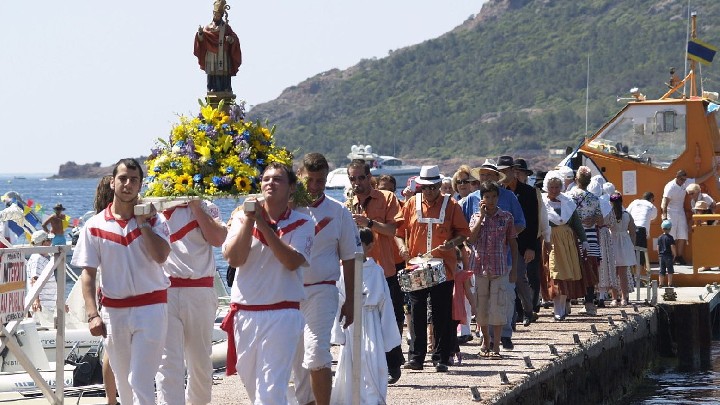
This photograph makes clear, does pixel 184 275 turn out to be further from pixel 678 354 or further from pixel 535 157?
pixel 535 157

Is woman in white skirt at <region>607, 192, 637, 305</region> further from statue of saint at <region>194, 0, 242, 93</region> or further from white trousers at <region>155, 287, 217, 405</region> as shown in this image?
white trousers at <region>155, 287, 217, 405</region>

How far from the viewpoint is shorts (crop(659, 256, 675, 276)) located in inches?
857

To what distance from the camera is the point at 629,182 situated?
25016 millimetres

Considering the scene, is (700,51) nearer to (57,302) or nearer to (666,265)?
(666,265)

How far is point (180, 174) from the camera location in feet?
31.8

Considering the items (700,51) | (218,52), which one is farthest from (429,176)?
(700,51)

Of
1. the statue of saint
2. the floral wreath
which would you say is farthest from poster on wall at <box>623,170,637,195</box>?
the floral wreath

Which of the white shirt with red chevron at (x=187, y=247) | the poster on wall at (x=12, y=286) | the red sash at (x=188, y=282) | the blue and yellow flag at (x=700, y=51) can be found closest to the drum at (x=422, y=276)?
the white shirt with red chevron at (x=187, y=247)

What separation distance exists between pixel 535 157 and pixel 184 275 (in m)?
134

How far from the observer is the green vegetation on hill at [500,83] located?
149m

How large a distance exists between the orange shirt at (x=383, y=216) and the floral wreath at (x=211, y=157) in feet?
6.08

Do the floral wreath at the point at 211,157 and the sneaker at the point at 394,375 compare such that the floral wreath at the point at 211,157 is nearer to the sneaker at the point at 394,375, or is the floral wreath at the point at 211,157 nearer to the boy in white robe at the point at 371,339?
the boy in white robe at the point at 371,339

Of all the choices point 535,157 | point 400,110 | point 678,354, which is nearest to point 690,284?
point 678,354

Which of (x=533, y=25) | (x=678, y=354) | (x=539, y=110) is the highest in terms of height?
(x=533, y=25)
